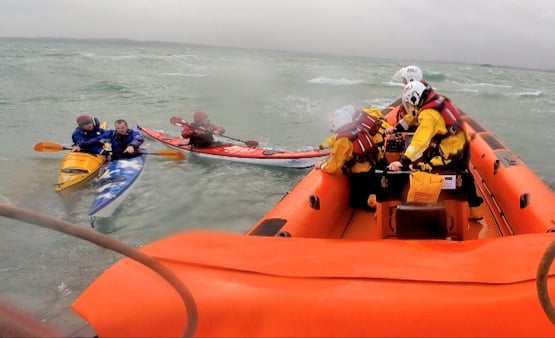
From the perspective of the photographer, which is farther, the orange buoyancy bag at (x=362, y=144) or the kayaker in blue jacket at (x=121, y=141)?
the kayaker in blue jacket at (x=121, y=141)

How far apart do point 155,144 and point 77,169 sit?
11.1 feet

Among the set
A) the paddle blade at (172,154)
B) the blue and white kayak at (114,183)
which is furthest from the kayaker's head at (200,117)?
the blue and white kayak at (114,183)

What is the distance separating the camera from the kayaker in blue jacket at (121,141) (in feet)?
21.3

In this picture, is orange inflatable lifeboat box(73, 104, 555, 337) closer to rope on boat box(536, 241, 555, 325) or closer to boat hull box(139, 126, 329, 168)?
rope on boat box(536, 241, 555, 325)

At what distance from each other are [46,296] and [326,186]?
245 centimetres

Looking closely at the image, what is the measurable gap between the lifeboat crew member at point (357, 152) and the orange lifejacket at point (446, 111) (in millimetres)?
744

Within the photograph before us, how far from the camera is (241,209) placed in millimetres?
5828

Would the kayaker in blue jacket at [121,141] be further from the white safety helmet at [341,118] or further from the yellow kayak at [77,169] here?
the white safety helmet at [341,118]

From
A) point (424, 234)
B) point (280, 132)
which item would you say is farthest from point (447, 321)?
point (280, 132)

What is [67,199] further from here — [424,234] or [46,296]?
[424,234]

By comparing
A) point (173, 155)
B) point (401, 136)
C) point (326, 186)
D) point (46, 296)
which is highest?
point (401, 136)

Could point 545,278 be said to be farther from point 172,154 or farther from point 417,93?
point 172,154

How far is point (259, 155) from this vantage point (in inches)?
294

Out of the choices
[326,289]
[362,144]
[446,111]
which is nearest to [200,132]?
[362,144]
